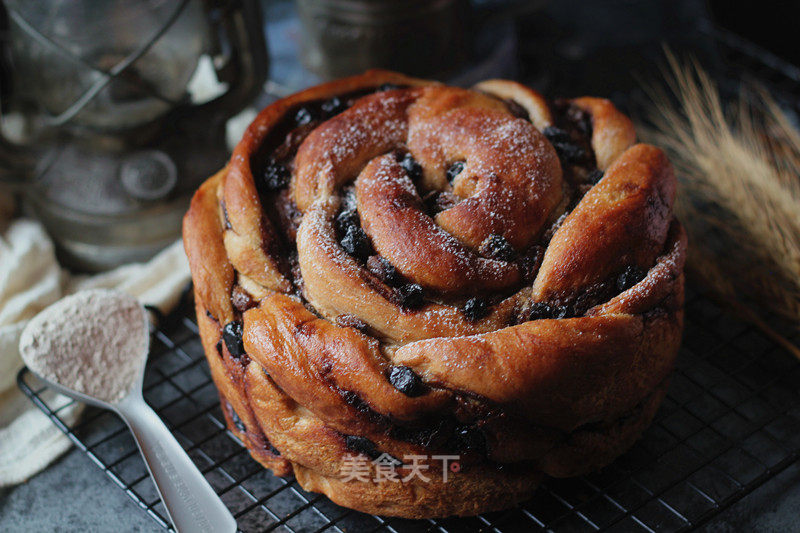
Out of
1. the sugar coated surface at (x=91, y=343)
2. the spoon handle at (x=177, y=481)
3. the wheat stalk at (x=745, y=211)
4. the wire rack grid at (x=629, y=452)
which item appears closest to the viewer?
the spoon handle at (x=177, y=481)

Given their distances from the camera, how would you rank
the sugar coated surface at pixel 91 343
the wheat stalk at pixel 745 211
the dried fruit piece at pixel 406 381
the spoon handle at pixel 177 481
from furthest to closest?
the wheat stalk at pixel 745 211 < the sugar coated surface at pixel 91 343 < the spoon handle at pixel 177 481 < the dried fruit piece at pixel 406 381

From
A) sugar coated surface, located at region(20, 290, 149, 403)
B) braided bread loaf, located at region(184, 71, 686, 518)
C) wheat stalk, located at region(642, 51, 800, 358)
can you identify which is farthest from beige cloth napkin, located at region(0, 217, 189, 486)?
wheat stalk, located at region(642, 51, 800, 358)

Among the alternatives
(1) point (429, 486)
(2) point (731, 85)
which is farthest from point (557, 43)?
(1) point (429, 486)

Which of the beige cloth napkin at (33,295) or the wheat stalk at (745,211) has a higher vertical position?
the wheat stalk at (745,211)

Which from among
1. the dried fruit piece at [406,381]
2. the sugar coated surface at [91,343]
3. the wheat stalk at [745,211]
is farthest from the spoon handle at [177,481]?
the wheat stalk at [745,211]

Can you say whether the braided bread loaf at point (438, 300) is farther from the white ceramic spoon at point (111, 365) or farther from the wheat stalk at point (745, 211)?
the wheat stalk at point (745, 211)

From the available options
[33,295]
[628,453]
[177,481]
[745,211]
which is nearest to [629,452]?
[628,453]

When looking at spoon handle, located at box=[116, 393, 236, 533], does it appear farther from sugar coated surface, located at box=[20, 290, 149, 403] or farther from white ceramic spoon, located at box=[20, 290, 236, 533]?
sugar coated surface, located at box=[20, 290, 149, 403]
